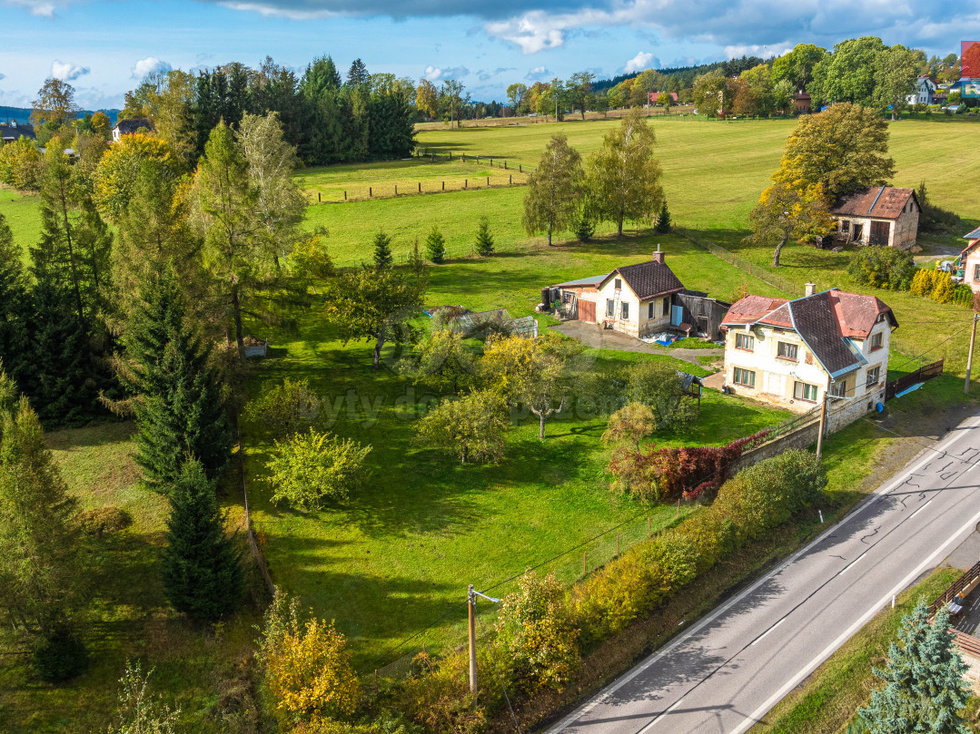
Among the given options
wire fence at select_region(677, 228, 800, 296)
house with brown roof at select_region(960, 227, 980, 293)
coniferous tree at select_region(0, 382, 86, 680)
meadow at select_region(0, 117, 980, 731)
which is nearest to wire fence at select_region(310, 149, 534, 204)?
meadow at select_region(0, 117, 980, 731)

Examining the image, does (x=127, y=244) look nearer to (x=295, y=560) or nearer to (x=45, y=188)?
(x=45, y=188)

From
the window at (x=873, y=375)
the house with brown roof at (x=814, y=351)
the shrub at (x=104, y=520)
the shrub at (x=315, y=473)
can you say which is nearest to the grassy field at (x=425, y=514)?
the shrub at (x=315, y=473)

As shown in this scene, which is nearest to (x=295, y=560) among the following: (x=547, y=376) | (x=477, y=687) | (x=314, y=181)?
(x=477, y=687)

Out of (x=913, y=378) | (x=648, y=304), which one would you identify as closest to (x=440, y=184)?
(x=648, y=304)

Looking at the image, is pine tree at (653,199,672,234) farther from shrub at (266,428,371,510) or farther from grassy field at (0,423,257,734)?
grassy field at (0,423,257,734)

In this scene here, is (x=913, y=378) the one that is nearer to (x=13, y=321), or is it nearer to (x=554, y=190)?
(x=554, y=190)
